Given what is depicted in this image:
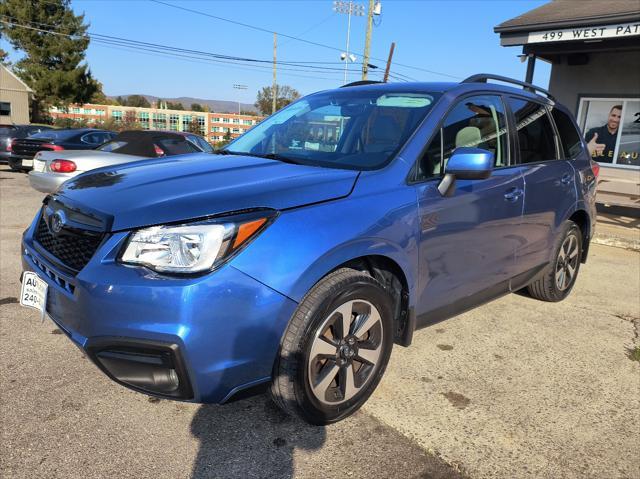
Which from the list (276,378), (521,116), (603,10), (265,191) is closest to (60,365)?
(276,378)

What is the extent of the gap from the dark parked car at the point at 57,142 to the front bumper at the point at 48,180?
14.4 feet

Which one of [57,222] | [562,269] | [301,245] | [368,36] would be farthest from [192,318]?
[368,36]

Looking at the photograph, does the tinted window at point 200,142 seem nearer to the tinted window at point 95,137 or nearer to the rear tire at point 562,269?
the tinted window at point 95,137

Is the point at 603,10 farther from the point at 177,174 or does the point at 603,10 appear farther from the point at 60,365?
the point at 60,365

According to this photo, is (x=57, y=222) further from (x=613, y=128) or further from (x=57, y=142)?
(x=613, y=128)

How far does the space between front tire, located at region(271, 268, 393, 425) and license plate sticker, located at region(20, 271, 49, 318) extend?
1.21 meters

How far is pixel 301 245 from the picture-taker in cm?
215

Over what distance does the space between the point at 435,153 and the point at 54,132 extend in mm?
12564

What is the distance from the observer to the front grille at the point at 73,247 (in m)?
2.21

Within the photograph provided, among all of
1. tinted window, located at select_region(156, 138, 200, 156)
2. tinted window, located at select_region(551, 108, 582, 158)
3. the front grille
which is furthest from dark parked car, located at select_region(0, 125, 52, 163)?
tinted window, located at select_region(551, 108, 582, 158)

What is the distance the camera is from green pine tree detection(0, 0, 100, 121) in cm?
4447

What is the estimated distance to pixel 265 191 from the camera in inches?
88.0

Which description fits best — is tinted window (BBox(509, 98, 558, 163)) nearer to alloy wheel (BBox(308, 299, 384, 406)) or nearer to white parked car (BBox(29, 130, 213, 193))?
alloy wheel (BBox(308, 299, 384, 406))

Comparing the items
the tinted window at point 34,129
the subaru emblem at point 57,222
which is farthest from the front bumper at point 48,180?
the tinted window at point 34,129
